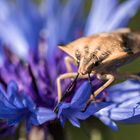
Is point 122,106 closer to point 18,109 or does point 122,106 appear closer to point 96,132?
point 96,132

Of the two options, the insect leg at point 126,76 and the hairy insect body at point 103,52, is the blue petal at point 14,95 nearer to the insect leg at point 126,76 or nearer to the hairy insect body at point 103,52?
the hairy insect body at point 103,52

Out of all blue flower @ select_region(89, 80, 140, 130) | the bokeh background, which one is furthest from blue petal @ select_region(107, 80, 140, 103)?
the bokeh background

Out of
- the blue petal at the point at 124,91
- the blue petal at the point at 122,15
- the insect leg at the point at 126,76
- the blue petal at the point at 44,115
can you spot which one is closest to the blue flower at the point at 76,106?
the blue petal at the point at 44,115

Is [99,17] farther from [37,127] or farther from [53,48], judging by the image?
[37,127]

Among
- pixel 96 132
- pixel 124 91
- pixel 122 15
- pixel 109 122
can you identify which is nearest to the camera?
pixel 109 122

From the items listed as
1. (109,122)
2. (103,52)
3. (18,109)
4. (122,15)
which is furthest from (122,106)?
(122,15)

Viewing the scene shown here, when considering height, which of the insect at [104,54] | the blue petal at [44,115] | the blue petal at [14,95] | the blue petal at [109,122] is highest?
the insect at [104,54]

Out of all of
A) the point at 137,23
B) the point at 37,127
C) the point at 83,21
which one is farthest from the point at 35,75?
the point at 137,23

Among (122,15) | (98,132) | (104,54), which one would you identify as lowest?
(98,132)

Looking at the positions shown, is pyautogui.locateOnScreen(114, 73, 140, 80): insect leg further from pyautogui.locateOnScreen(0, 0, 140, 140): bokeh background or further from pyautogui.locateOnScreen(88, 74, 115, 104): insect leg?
pyautogui.locateOnScreen(0, 0, 140, 140): bokeh background
